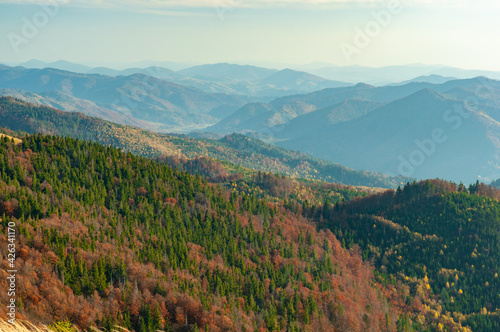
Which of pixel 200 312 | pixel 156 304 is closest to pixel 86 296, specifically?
pixel 156 304

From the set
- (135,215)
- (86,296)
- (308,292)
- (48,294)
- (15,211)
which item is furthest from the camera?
(135,215)

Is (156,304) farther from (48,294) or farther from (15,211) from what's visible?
(15,211)

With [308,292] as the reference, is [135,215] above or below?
above

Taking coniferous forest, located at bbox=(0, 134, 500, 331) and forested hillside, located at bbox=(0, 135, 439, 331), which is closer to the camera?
forested hillside, located at bbox=(0, 135, 439, 331)

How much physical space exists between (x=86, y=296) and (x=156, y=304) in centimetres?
2128

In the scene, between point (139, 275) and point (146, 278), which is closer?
point (146, 278)

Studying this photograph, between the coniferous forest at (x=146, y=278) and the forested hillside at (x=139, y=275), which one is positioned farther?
the coniferous forest at (x=146, y=278)

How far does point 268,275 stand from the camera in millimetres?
182625

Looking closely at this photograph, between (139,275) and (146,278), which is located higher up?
(139,275)

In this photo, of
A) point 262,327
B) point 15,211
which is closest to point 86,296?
point 15,211

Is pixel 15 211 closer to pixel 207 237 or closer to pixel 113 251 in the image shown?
pixel 113 251

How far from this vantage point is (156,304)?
417 ft

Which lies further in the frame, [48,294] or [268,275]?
[268,275]

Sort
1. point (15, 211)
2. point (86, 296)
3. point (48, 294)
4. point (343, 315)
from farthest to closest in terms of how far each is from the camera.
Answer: point (343, 315)
point (15, 211)
point (86, 296)
point (48, 294)
